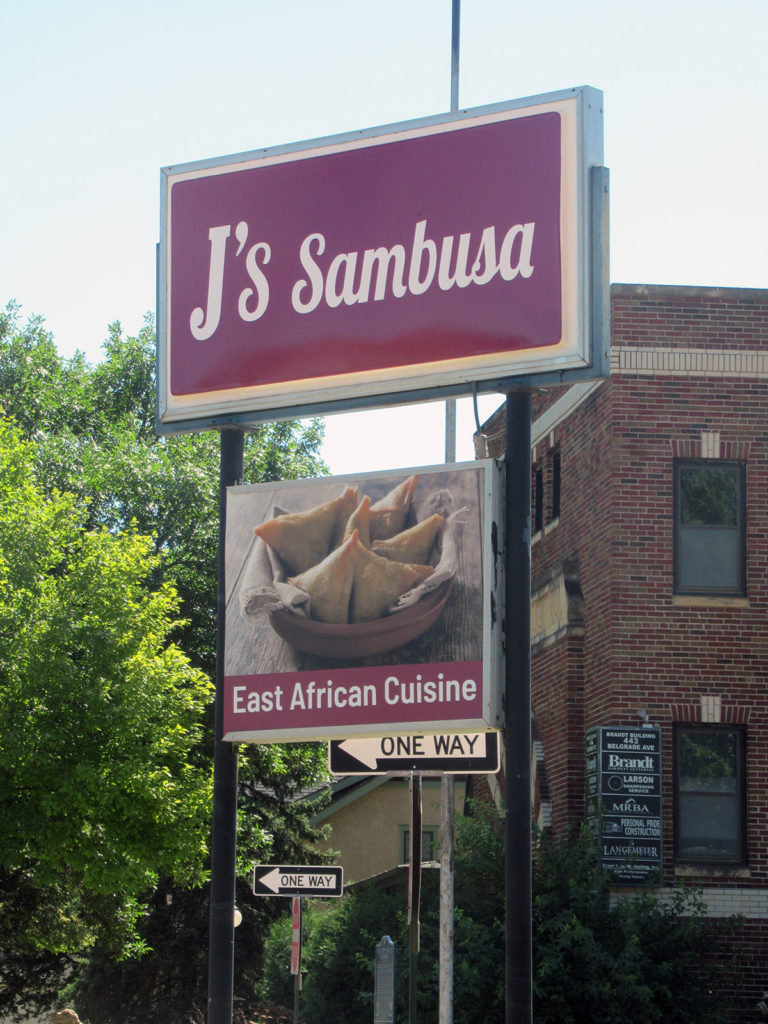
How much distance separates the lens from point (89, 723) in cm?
2025

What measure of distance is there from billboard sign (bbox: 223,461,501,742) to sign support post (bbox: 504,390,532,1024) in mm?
118

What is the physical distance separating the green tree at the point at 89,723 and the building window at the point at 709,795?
6.58 meters

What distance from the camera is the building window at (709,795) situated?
781 inches

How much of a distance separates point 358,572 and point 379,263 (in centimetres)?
220

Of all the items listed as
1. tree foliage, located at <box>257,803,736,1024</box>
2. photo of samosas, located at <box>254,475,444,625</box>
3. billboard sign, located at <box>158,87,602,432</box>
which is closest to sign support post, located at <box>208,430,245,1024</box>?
photo of samosas, located at <box>254,475,444,625</box>

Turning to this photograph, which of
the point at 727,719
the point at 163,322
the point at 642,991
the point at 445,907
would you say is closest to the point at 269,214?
the point at 163,322

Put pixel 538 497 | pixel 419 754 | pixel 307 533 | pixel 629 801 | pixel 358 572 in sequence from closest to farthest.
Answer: pixel 358 572, pixel 307 533, pixel 419 754, pixel 629 801, pixel 538 497

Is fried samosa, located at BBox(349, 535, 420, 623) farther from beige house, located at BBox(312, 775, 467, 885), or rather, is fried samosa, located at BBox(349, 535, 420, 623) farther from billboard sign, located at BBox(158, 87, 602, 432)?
beige house, located at BBox(312, 775, 467, 885)

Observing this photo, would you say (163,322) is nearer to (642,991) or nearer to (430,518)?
(430,518)

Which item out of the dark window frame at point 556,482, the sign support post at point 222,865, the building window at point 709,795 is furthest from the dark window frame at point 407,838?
the sign support post at point 222,865

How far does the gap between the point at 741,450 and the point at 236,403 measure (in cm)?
1135

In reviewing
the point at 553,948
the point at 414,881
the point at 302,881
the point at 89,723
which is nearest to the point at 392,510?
the point at 414,881

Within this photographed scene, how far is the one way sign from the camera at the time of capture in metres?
14.8

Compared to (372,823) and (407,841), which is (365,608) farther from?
(372,823)
